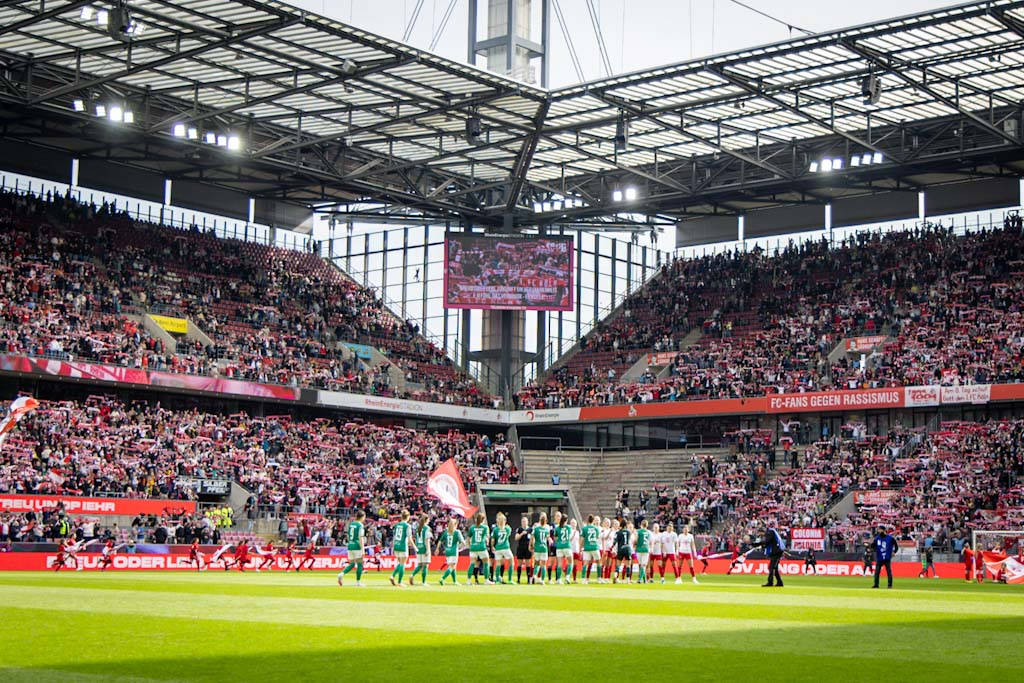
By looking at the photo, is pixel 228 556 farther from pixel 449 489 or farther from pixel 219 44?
pixel 219 44

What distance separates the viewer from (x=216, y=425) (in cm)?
5612

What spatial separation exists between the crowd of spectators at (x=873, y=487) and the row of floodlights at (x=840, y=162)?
40.1ft

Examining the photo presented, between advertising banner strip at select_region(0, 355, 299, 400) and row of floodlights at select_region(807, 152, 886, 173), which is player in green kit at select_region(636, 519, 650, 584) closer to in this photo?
advertising banner strip at select_region(0, 355, 299, 400)

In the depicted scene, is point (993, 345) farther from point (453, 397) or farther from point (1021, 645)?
point (1021, 645)

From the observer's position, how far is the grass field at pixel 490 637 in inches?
450

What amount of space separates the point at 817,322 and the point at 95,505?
35.3 metres

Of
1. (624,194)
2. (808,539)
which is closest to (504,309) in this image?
(624,194)

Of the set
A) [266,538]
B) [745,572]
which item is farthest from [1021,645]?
[266,538]

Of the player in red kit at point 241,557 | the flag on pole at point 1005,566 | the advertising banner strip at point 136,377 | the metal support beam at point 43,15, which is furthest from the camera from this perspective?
the advertising banner strip at point 136,377

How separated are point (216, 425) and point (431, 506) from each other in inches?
393

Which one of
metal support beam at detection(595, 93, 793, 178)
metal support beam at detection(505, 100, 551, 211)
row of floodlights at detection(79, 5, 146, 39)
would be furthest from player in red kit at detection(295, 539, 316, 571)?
metal support beam at detection(595, 93, 793, 178)

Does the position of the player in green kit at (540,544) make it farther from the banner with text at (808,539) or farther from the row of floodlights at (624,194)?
the row of floodlights at (624,194)

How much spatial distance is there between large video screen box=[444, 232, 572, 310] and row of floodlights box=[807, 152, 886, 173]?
12656 mm

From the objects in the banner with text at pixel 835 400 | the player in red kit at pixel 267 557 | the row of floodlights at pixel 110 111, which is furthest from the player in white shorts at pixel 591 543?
the row of floodlights at pixel 110 111
